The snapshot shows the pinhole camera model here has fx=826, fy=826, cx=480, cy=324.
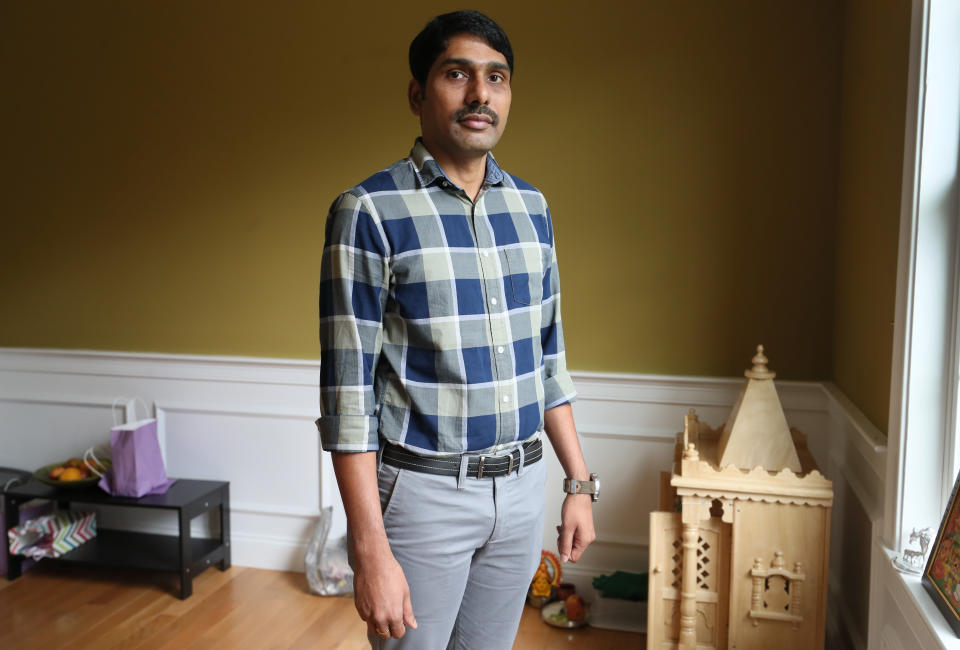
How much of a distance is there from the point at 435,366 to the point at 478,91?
43 cm

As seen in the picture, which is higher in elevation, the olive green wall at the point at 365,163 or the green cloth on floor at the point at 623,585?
the olive green wall at the point at 365,163

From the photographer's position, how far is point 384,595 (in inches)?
47.4

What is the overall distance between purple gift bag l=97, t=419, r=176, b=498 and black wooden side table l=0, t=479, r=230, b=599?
34 mm

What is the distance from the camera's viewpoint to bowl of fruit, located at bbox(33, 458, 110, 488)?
121 inches

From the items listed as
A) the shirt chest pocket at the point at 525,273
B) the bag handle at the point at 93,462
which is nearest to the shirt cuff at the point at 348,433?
Answer: the shirt chest pocket at the point at 525,273

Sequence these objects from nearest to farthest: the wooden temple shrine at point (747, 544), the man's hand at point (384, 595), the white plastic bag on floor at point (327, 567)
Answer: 1. the man's hand at point (384, 595)
2. the wooden temple shrine at point (747, 544)
3. the white plastic bag on floor at point (327, 567)

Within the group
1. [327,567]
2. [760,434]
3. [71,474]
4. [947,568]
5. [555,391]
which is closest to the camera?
[947,568]

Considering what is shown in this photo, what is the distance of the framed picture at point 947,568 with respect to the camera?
136cm

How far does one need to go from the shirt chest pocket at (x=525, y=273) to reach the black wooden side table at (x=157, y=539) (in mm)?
1991

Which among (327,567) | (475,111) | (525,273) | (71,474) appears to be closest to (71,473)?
(71,474)

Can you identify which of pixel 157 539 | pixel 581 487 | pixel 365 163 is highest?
pixel 365 163

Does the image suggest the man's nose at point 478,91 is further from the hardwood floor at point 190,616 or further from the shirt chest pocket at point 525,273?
the hardwood floor at point 190,616

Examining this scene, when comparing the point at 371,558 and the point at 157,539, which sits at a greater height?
the point at 371,558

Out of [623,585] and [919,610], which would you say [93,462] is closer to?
[623,585]
